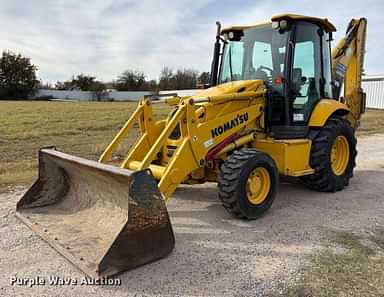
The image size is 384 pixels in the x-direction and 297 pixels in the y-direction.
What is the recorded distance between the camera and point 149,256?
3.36 m

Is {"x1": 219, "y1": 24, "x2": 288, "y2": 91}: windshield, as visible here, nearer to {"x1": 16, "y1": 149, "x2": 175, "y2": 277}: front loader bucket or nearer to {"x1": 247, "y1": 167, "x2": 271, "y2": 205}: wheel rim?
{"x1": 247, "y1": 167, "x2": 271, "y2": 205}: wheel rim

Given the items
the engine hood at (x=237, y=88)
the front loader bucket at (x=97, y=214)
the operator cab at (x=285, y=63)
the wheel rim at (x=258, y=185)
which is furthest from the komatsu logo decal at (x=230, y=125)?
the front loader bucket at (x=97, y=214)

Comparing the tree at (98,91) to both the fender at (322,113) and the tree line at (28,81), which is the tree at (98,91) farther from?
the fender at (322,113)

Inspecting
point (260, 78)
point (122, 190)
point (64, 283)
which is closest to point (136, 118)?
point (122, 190)

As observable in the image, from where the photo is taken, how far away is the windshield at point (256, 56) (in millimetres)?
5305

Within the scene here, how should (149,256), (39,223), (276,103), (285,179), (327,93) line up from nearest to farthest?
(149,256)
(39,223)
(276,103)
(327,93)
(285,179)

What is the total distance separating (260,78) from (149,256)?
323 cm

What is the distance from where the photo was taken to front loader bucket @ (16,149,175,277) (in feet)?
10.5

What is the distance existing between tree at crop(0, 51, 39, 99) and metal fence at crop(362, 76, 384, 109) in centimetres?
5379

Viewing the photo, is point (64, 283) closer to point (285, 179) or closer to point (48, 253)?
point (48, 253)

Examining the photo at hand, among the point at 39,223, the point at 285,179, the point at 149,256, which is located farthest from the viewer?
the point at 285,179

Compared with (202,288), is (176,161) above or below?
above

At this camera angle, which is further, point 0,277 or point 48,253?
point 48,253

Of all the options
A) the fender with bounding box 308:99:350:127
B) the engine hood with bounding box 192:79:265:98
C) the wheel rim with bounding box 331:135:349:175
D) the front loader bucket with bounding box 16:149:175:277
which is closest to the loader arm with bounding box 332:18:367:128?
the wheel rim with bounding box 331:135:349:175
